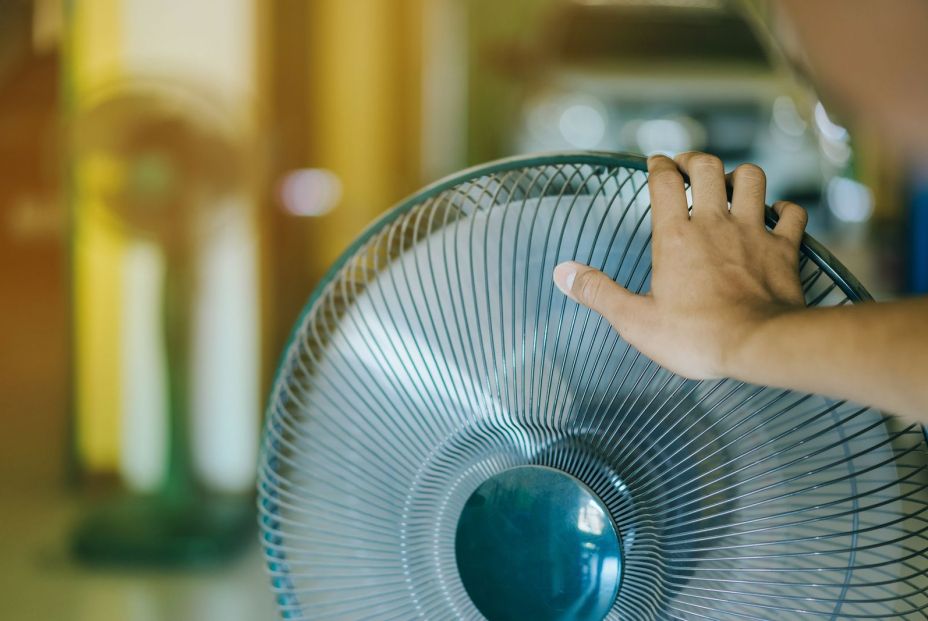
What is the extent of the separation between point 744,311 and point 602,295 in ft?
0.31

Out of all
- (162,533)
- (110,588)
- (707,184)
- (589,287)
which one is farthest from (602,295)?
(162,533)

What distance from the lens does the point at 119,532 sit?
85.1 inches

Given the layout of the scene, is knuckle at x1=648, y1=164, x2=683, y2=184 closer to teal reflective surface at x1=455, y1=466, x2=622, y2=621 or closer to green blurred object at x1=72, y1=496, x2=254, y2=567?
teal reflective surface at x1=455, y1=466, x2=622, y2=621

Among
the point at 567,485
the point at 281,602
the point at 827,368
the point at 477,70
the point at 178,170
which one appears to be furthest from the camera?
the point at 477,70

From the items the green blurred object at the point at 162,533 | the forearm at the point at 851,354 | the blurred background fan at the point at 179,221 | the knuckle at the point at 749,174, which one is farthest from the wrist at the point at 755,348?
the green blurred object at the point at 162,533

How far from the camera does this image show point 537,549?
0.64 metres

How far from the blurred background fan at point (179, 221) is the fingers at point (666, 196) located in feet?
0.44

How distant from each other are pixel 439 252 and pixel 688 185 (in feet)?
0.67

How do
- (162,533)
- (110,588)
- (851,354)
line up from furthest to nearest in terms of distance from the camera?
1. (162,533)
2. (110,588)
3. (851,354)

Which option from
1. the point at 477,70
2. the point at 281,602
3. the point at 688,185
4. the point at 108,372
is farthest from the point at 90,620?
the point at 477,70

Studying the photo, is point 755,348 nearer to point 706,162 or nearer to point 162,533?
point 706,162

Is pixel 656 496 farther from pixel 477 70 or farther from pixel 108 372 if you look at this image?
pixel 477 70

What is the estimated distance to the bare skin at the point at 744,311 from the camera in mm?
517

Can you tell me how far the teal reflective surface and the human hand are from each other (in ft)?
0.43
